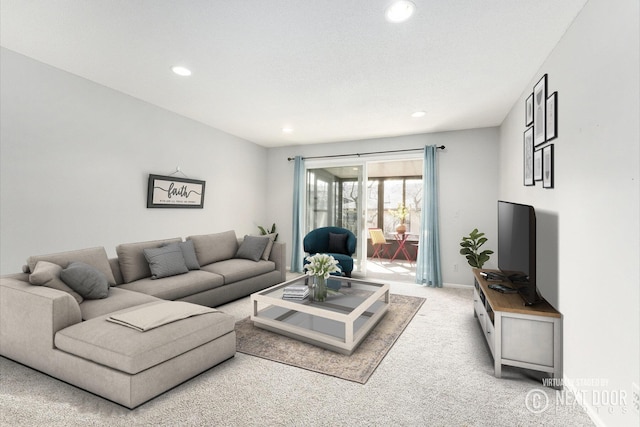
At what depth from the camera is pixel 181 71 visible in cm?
308

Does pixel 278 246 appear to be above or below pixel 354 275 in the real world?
above

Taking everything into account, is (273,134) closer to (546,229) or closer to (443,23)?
(443,23)

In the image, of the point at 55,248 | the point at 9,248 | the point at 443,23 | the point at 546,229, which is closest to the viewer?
the point at 443,23

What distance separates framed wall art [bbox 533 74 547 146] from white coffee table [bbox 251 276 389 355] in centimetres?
212

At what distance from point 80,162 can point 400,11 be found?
11.5 feet

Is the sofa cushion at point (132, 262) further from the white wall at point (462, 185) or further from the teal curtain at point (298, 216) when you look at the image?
the white wall at point (462, 185)

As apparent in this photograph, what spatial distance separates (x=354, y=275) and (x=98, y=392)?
14.2 ft

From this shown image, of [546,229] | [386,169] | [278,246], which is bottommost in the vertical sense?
[278,246]

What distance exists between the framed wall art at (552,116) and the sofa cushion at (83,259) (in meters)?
4.11

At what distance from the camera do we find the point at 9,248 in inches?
112

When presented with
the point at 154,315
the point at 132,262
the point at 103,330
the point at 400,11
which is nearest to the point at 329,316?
the point at 154,315

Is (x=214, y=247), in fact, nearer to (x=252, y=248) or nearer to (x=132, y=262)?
(x=252, y=248)

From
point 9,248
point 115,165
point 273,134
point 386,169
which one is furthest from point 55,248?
point 386,169

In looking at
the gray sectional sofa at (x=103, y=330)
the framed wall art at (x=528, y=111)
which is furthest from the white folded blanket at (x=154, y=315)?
the framed wall art at (x=528, y=111)
